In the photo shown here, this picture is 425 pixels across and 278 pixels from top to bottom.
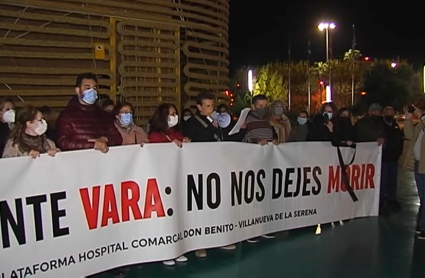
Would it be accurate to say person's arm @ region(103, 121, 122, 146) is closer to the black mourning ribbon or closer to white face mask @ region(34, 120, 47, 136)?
white face mask @ region(34, 120, 47, 136)

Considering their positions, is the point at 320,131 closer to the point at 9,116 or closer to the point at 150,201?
the point at 150,201

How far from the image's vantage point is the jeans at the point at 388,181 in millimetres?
9109

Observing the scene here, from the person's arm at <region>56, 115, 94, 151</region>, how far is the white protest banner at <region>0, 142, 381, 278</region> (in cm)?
30

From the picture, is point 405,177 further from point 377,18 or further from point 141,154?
point 377,18

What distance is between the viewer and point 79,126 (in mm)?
5215

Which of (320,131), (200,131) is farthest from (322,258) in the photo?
(320,131)

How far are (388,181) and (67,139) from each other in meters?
5.69

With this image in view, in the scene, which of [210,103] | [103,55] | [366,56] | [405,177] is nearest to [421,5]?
[366,56]

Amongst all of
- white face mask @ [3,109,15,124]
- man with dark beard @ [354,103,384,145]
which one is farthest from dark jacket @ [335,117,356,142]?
white face mask @ [3,109,15,124]

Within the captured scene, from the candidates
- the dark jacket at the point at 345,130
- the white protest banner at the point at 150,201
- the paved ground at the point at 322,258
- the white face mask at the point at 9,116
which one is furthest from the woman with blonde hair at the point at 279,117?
the white face mask at the point at 9,116

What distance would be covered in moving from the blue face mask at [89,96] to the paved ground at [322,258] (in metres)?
1.64

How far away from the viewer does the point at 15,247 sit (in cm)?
436

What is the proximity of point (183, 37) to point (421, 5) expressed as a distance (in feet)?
106

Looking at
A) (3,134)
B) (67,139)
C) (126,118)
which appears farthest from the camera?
(126,118)
